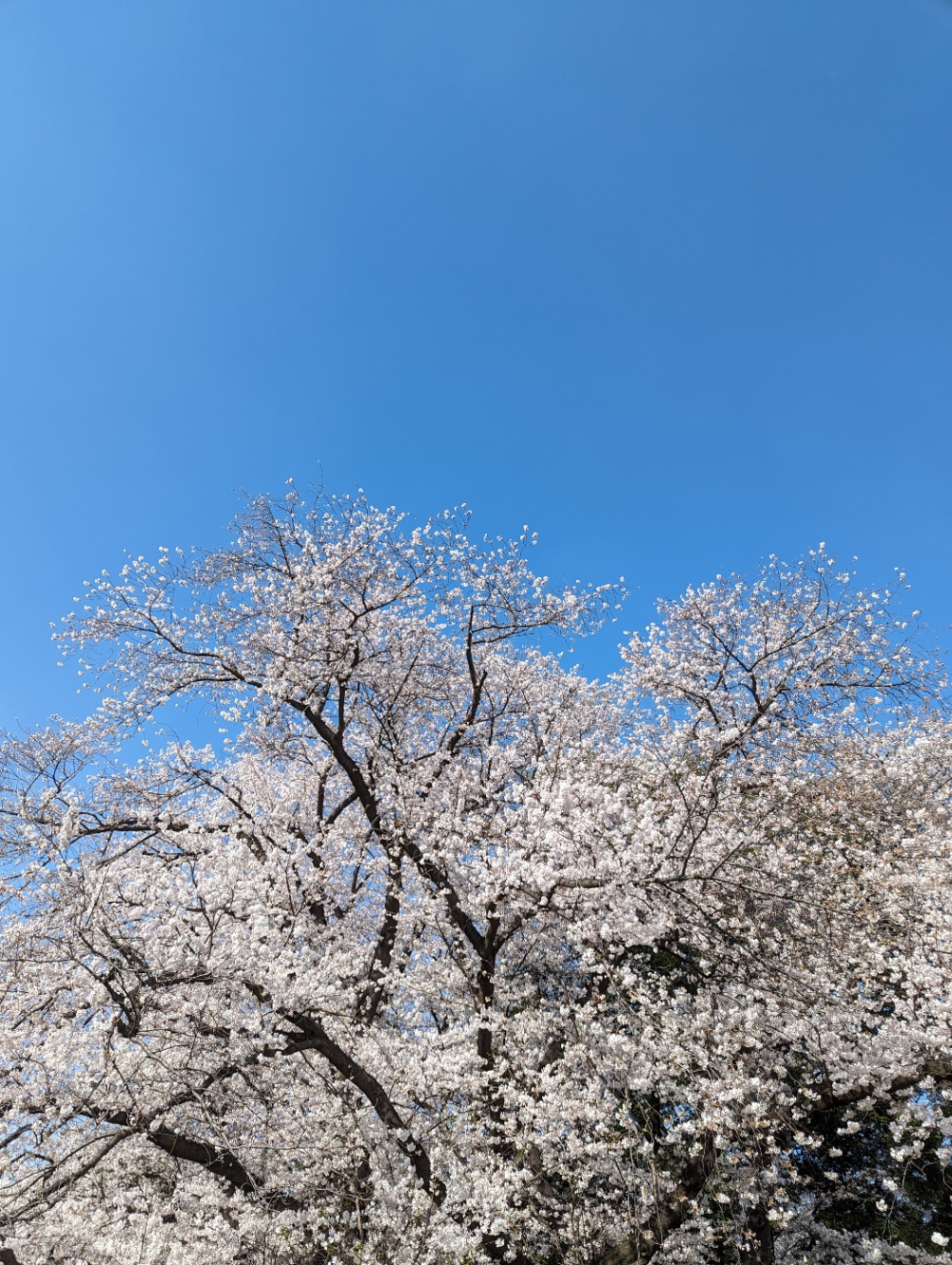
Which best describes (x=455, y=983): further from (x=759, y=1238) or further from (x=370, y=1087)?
(x=759, y=1238)

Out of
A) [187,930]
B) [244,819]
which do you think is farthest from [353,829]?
[187,930]

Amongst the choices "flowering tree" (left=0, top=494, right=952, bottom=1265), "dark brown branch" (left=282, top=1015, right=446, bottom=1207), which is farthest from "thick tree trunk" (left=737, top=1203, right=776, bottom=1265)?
"dark brown branch" (left=282, top=1015, right=446, bottom=1207)

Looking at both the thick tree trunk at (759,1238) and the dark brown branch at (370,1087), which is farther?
the thick tree trunk at (759,1238)

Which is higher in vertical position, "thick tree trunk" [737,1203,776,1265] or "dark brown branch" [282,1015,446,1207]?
"dark brown branch" [282,1015,446,1207]

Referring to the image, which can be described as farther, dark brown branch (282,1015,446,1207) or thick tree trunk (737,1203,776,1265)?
thick tree trunk (737,1203,776,1265)

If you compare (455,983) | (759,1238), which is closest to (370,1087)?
(455,983)

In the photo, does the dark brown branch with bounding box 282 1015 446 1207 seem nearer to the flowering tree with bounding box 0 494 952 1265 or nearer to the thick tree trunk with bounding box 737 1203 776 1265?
the flowering tree with bounding box 0 494 952 1265

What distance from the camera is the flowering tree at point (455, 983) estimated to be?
6.43 m

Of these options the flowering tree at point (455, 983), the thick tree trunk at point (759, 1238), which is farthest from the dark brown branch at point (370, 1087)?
the thick tree trunk at point (759, 1238)

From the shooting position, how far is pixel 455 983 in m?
9.22

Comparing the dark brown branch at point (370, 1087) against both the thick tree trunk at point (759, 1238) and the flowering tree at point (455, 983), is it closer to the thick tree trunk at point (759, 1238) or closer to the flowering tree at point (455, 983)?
the flowering tree at point (455, 983)

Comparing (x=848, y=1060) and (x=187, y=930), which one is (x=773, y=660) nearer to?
(x=848, y=1060)

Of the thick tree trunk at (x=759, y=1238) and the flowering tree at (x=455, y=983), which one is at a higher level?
the flowering tree at (x=455, y=983)

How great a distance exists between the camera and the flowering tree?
21.1ft
